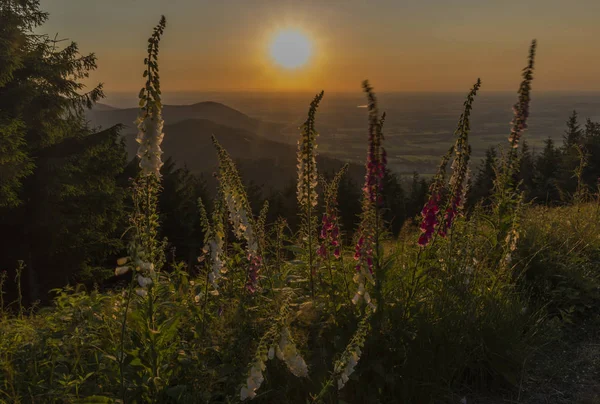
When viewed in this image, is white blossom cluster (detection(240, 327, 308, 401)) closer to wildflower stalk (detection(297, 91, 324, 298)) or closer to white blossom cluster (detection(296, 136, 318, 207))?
wildflower stalk (detection(297, 91, 324, 298))

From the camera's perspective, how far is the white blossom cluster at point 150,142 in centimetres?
321

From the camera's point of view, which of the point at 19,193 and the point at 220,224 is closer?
the point at 220,224

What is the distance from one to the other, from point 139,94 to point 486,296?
157 inches

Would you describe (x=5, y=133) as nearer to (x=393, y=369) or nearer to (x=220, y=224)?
(x=220, y=224)

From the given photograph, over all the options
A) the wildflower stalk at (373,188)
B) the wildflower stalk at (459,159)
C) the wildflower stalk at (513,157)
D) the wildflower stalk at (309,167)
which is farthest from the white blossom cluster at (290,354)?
the wildflower stalk at (513,157)

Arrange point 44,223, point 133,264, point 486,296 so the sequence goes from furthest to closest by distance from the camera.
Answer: point 44,223
point 486,296
point 133,264

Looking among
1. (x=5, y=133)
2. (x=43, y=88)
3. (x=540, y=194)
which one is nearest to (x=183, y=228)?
(x=43, y=88)

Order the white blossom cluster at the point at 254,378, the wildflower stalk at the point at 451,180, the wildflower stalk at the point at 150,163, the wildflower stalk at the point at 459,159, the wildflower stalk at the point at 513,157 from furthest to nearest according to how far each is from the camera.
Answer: the wildflower stalk at the point at 513,157, the wildflower stalk at the point at 451,180, the wildflower stalk at the point at 459,159, the wildflower stalk at the point at 150,163, the white blossom cluster at the point at 254,378

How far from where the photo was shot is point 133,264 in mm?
2859

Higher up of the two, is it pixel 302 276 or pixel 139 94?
pixel 139 94

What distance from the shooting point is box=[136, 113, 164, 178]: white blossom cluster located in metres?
3.21

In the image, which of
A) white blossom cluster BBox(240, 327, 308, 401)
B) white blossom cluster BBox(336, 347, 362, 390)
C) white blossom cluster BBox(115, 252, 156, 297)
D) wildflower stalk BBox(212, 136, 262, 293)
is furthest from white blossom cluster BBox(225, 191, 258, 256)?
white blossom cluster BBox(336, 347, 362, 390)

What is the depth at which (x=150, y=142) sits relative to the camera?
128 inches

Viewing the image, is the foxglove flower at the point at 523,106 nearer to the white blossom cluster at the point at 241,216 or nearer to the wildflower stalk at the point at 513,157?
the wildflower stalk at the point at 513,157
